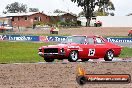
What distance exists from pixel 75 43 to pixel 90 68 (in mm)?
4642

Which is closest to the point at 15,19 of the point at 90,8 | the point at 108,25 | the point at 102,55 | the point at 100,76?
the point at 90,8

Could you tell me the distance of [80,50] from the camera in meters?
20.3

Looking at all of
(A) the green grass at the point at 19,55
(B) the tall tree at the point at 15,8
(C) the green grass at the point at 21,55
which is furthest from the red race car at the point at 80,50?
(B) the tall tree at the point at 15,8

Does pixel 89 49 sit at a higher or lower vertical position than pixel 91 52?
higher

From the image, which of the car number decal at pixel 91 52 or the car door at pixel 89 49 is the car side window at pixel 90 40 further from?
the car number decal at pixel 91 52

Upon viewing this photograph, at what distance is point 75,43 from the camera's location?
2048 centimetres

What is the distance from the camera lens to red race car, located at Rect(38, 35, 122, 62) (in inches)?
784

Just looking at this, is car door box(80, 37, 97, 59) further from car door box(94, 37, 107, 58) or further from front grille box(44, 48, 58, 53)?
front grille box(44, 48, 58, 53)

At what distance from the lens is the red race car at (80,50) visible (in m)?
19.9

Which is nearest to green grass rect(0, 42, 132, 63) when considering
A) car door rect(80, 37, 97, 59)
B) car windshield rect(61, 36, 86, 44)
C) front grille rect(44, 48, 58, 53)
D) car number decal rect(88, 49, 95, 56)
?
front grille rect(44, 48, 58, 53)

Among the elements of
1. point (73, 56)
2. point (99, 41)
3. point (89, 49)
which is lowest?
point (73, 56)

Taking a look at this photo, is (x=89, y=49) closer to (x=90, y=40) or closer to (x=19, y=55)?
(x=90, y=40)

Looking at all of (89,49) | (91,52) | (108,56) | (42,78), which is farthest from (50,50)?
(42,78)

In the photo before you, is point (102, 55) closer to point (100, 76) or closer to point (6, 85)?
point (6, 85)
